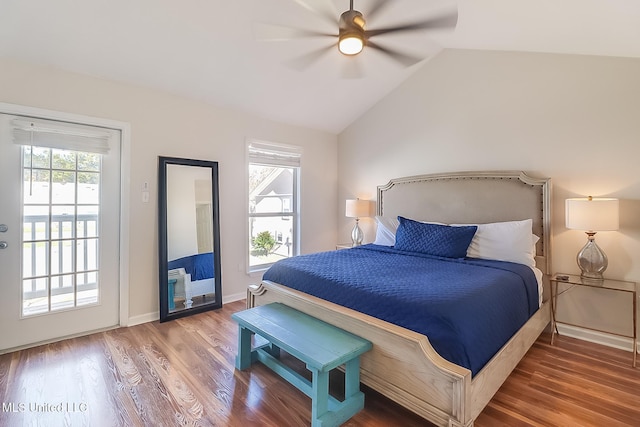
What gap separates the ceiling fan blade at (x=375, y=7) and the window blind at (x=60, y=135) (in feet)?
8.47

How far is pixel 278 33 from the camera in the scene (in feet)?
6.49

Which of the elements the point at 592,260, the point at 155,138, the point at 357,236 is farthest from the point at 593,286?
the point at 155,138

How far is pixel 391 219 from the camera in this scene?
4020 mm

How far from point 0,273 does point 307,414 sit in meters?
2.69

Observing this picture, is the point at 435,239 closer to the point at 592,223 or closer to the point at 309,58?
the point at 592,223

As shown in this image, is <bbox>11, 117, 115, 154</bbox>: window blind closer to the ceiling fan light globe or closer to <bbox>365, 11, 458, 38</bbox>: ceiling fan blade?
the ceiling fan light globe

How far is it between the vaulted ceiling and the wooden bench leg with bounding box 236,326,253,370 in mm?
2026

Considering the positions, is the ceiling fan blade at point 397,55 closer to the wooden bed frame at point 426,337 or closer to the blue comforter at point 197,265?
the wooden bed frame at point 426,337

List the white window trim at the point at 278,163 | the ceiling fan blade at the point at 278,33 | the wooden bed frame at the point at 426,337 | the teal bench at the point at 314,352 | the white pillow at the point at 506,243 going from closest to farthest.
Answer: the wooden bed frame at the point at 426,337, the teal bench at the point at 314,352, the ceiling fan blade at the point at 278,33, the white pillow at the point at 506,243, the white window trim at the point at 278,163

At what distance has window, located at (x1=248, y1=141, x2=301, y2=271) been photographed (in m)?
4.20

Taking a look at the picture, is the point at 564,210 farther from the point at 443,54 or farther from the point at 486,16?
the point at 443,54

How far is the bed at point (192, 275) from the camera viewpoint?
3.38 metres

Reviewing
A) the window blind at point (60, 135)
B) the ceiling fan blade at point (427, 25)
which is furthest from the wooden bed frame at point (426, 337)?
the window blind at point (60, 135)

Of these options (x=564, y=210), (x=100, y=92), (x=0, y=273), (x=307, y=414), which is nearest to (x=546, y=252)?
(x=564, y=210)
